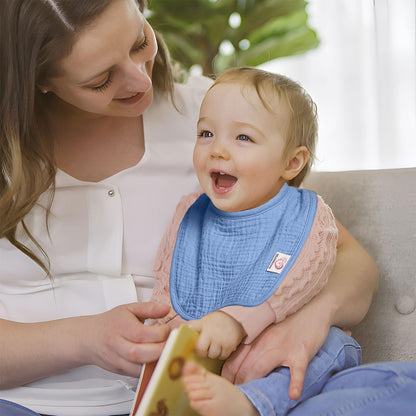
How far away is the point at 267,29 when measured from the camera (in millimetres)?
3045

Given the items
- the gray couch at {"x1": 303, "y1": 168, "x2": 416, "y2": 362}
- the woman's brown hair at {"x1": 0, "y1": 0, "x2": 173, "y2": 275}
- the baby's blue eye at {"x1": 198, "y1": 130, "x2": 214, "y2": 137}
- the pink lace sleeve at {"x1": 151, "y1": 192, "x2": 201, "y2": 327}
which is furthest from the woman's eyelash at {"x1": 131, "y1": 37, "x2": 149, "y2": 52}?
the gray couch at {"x1": 303, "y1": 168, "x2": 416, "y2": 362}

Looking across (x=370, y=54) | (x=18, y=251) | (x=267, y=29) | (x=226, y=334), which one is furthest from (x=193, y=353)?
(x=370, y=54)

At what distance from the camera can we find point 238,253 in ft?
3.34

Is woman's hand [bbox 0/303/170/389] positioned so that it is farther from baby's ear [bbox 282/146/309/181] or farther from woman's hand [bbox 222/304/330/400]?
baby's ear [bbox 282/146/309/181]

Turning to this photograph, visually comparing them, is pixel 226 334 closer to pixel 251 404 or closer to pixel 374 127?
pixel 251 404

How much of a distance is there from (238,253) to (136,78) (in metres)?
0.40

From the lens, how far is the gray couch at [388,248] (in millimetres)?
1171

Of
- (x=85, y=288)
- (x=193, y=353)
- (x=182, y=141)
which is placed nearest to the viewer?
(x=193, y=353)

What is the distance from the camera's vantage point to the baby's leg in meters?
0.73

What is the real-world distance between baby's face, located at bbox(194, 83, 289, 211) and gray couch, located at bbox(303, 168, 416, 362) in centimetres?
33

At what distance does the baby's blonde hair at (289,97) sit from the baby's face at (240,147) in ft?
0.04

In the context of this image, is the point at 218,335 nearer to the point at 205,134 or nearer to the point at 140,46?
the point at 205,134

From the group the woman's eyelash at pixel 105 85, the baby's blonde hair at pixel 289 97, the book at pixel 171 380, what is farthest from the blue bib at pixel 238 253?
the woman's eyelash at pixel 105 85

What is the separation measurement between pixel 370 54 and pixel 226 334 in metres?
2.76
